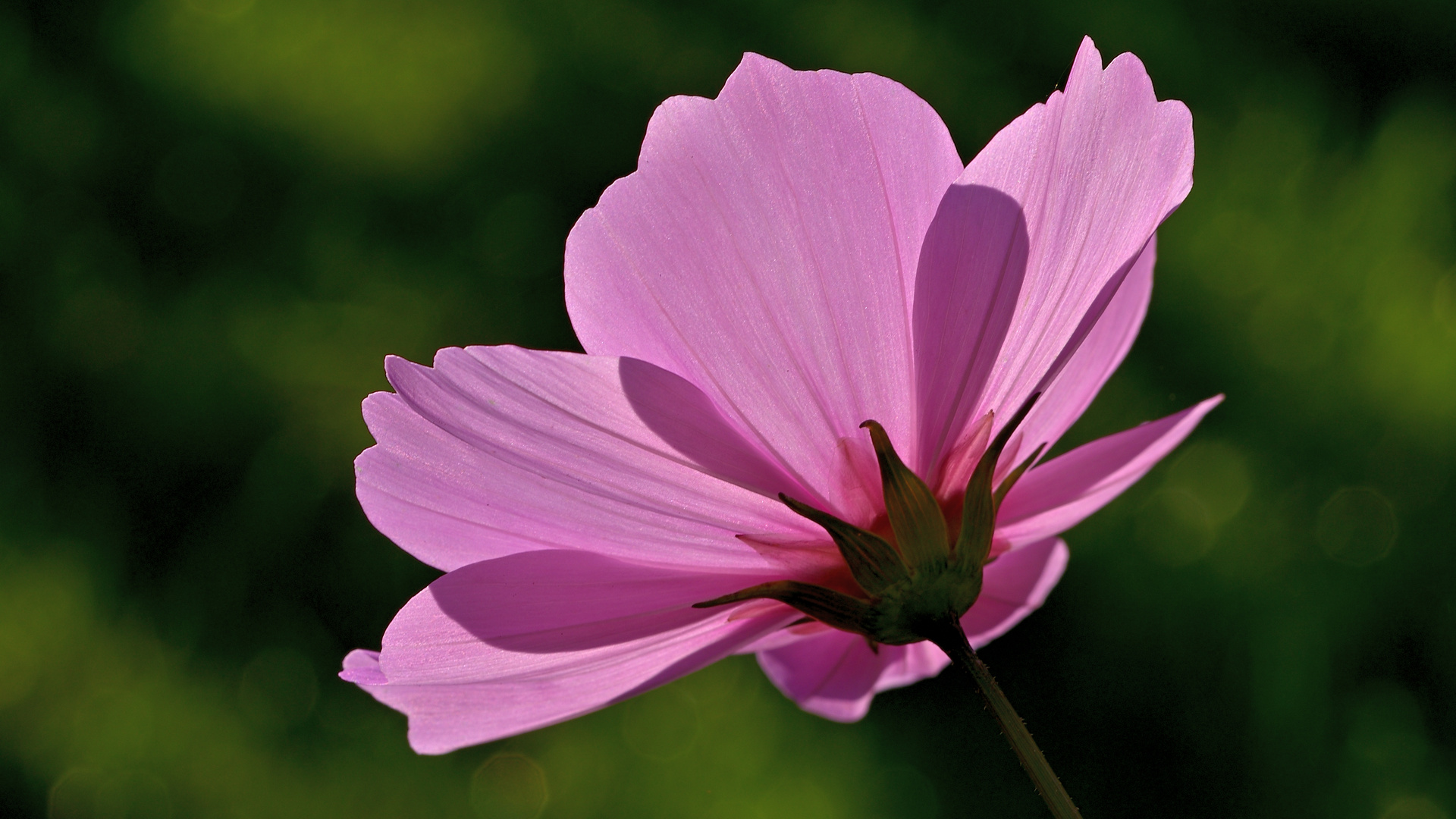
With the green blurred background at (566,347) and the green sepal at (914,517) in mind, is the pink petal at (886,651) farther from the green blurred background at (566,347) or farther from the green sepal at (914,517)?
the green blurred background at (566,347)

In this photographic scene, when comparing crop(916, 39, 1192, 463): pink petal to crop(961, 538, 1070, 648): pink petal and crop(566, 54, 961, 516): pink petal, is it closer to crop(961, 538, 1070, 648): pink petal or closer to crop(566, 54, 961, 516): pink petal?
crop(566, 54, 961, 516): pink petal

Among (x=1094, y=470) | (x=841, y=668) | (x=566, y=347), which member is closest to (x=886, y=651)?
(x=841, y=668)

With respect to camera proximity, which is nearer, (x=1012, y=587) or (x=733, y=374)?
(x=733, y=374)

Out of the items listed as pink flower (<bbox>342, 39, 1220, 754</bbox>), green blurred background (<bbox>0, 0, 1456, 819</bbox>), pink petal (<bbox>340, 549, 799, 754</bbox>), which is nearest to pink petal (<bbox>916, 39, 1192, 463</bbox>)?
pink flower (<bbox>342, 39, 1220, 754</bbox>)

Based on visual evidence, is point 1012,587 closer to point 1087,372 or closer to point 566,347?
point 1087,372

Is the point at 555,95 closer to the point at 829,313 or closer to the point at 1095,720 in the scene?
the point at 1095,720
